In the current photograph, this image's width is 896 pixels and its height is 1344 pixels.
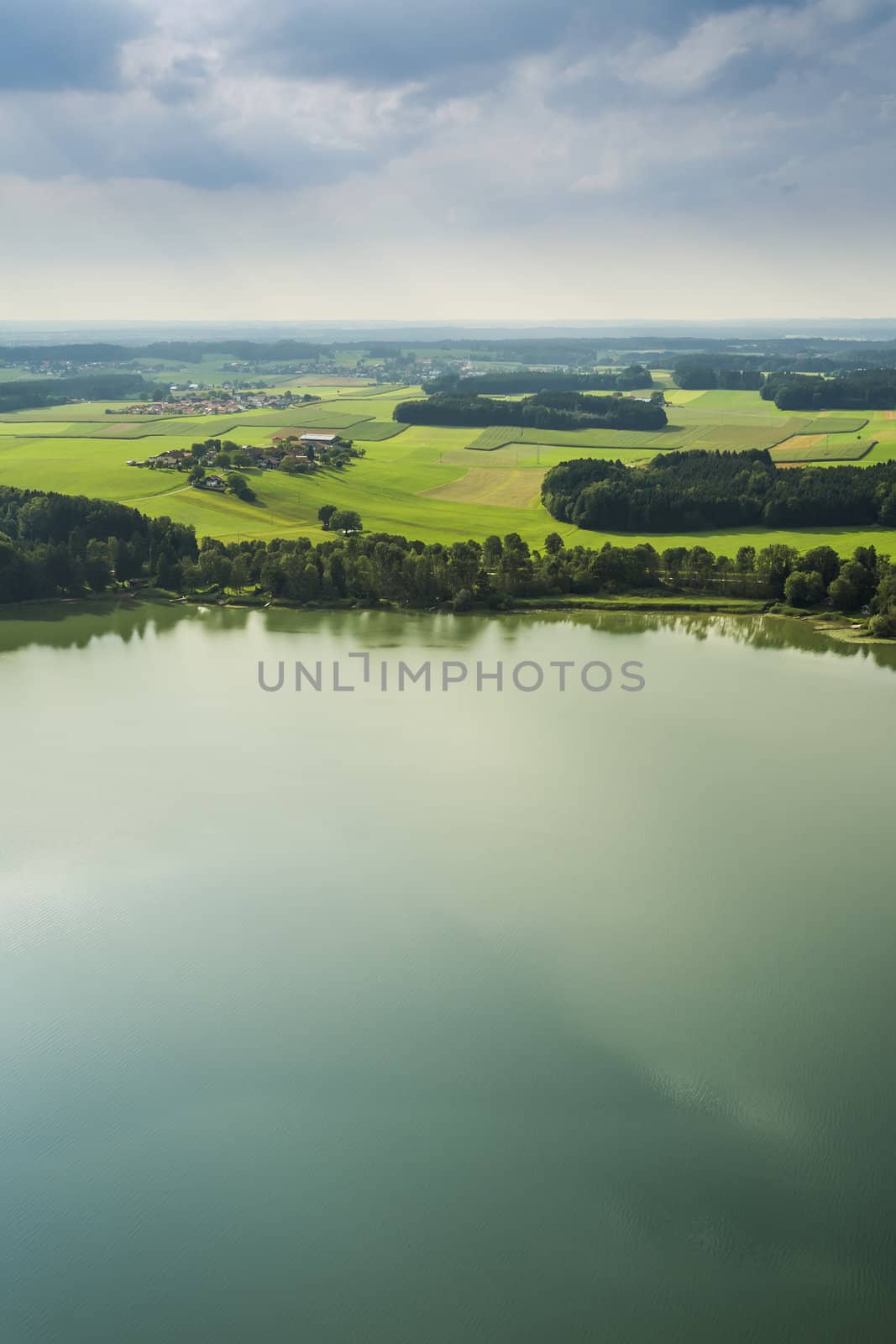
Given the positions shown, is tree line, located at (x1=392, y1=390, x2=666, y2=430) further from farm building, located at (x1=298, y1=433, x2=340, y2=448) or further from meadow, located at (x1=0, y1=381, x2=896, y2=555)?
farm building, located at (x1=298, y1=433, x2=340, y2=448)

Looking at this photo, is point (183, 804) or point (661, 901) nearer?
point (661, 901)

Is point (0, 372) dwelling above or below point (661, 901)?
above

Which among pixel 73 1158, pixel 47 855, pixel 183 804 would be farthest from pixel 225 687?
pixel 73 1158

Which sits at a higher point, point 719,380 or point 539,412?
point 719,380

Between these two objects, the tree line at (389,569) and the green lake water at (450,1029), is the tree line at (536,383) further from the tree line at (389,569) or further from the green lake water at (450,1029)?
the green lake water at (450,1029)

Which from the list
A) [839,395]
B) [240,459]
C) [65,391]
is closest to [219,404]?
[65,391]

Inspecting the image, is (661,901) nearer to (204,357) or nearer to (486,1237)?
(486,1237)

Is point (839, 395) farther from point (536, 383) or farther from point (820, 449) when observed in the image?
point (536, 383)

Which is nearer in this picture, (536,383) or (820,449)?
(820,449)
